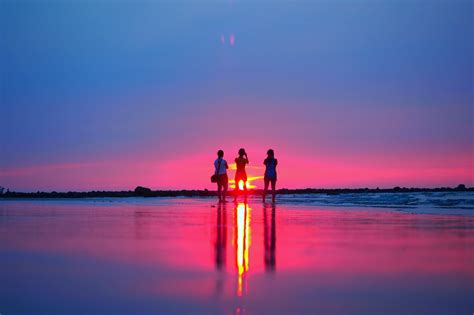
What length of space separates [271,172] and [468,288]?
16349mm

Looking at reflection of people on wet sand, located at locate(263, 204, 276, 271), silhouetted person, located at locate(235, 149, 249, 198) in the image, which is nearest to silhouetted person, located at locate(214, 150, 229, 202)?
silhouetted person, located at locate(235, 149, 249, 198)

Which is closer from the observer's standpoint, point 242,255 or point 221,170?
point 242,255

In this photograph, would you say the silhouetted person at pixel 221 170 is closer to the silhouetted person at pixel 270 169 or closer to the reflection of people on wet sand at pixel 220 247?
the silhouetted person at pixel 270 169

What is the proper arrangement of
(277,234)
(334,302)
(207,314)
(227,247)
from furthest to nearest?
(277,234) < (227,247) < (334,302) < (207,314)

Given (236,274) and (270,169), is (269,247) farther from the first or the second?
(270,169)

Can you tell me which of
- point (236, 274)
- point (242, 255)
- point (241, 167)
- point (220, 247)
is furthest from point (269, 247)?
point (241, 167)

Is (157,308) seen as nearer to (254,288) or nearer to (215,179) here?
(254,288)

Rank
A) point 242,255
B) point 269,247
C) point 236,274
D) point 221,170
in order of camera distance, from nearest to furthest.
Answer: point 236,274
point 242,255
point 269,247
point 221,170

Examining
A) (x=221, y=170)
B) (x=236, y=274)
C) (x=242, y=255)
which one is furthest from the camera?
(x=221, y=170)

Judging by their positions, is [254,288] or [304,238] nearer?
[254,288]

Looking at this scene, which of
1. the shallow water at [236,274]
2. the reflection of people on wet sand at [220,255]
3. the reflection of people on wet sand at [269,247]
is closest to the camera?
the shallow water at [236,274]

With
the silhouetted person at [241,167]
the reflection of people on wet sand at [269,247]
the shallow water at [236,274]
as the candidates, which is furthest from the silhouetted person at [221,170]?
the shallow water at [236,274]

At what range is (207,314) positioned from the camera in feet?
7.87

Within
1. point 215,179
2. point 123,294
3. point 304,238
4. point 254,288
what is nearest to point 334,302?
point 254,288
